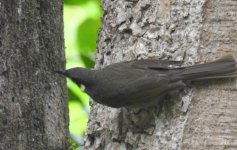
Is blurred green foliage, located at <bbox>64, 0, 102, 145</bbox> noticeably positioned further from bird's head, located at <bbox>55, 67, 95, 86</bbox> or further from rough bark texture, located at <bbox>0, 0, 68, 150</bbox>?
rough bark texture, located at <bbox>0, 0, 68, 150</bbox>

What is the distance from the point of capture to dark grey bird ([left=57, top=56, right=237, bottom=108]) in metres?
3.62

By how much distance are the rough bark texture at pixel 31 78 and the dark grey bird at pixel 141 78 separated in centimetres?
18

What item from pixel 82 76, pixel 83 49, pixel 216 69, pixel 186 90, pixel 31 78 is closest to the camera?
pixel 216 69

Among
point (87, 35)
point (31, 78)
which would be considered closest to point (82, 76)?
point (31, 78)

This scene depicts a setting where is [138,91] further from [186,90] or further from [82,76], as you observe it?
[82,76]

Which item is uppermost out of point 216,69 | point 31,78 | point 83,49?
point 83,49

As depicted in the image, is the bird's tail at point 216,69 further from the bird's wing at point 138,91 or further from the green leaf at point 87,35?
the green leaf at point 87,35

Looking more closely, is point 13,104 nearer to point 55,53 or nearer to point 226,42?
point 55,53

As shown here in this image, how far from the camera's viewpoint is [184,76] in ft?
12.2

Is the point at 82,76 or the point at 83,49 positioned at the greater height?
the point at 83,49

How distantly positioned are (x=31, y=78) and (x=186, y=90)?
3.07 feet

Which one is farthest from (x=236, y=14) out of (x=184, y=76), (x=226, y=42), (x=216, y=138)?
(x=216, y=138)

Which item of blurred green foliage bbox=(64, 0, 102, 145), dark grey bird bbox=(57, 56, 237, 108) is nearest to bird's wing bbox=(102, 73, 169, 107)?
dark grey bird bbox=(57, 56, 237, 108)

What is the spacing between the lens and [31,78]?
152 inches
